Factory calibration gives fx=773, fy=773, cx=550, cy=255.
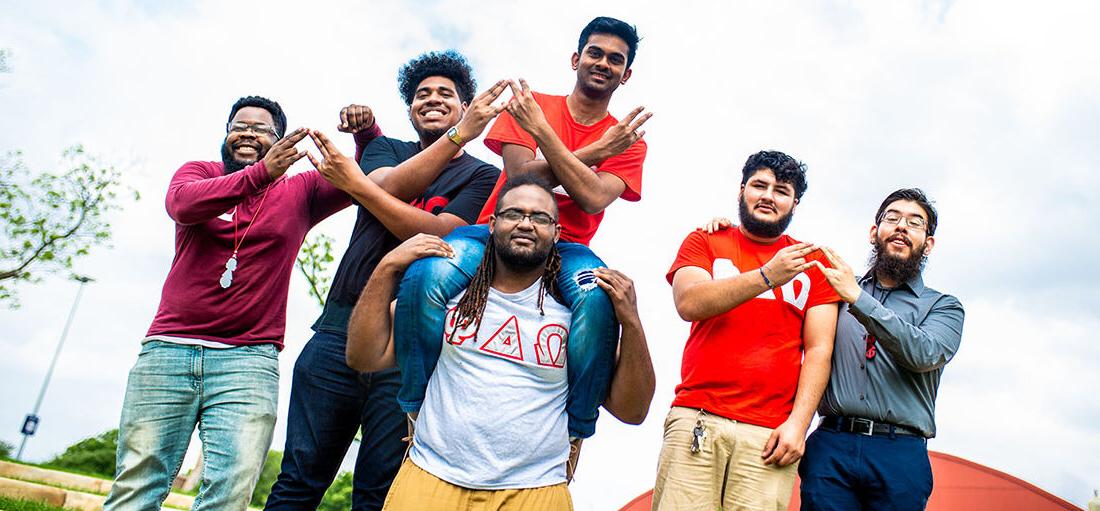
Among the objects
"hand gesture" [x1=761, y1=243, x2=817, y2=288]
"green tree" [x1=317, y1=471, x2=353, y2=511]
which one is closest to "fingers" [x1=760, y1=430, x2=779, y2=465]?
"hand gesture" [x1=761, y1=243, x2=817, y2=288]

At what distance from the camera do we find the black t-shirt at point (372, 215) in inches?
159

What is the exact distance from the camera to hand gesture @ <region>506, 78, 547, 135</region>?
12.7 feet

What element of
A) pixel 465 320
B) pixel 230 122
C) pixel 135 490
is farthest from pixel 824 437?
pixel 230 122

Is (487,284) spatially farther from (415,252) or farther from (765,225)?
(765,225)

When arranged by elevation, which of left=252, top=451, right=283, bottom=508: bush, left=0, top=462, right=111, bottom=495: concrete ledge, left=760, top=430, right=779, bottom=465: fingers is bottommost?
left=252, top=451, right=283, bottom=508: bush

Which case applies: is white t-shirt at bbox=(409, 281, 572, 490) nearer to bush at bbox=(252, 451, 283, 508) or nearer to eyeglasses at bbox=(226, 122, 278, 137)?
eyeglasses at bbox=(226, 122, 278, 137)

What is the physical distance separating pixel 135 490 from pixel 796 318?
3482 mm

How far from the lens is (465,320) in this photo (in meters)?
3.44

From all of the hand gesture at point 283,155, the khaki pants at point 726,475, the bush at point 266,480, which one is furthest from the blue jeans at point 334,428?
the bush at point 266,480

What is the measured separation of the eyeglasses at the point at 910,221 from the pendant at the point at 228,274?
3.74 meters

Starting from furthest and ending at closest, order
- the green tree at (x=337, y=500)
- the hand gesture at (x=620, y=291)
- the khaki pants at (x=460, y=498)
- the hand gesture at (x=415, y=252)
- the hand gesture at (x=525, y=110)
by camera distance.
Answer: the green tree at (x=337, y=500) → the hand gesture at (x=525, y=110) → the hand gesture at (x=415, y=252) → the hand gesture at (x=620, y=291) → the khaki pants at (x=460, y=498)

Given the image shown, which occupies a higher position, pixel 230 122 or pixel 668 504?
pixel 230 122

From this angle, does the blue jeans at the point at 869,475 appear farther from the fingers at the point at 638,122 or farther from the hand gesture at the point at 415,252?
the hand gesture at the point at 415,252

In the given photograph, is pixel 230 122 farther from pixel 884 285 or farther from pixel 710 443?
pixel 884 285
